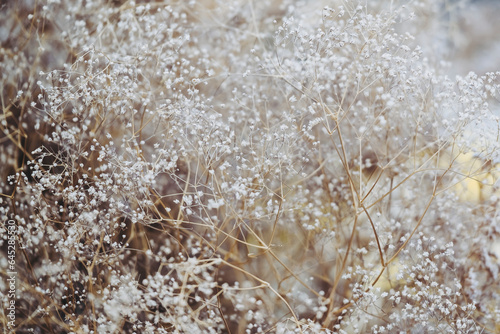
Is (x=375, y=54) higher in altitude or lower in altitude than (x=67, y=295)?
higher

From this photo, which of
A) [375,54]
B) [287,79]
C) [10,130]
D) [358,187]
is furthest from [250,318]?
[10,130]

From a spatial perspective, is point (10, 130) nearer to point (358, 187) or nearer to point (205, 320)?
point (205, 320)

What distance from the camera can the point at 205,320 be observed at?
121cm

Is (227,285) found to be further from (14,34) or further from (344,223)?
(14,34)

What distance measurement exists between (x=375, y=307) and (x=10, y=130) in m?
1.06

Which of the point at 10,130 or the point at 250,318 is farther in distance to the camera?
the point at 10,130

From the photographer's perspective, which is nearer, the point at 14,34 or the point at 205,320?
the point at 205,320

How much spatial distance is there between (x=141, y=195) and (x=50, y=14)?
0.56 metres

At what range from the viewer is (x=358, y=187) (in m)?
1.21

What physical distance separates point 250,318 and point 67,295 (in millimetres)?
489

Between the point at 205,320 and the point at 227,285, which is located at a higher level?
the point at 227,285

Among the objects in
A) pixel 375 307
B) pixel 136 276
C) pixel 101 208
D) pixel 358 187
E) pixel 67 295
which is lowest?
pixel 67 295

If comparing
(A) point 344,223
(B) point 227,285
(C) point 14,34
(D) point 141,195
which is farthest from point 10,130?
(A) point 344,223

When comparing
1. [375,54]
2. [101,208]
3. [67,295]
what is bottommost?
[67,295]
